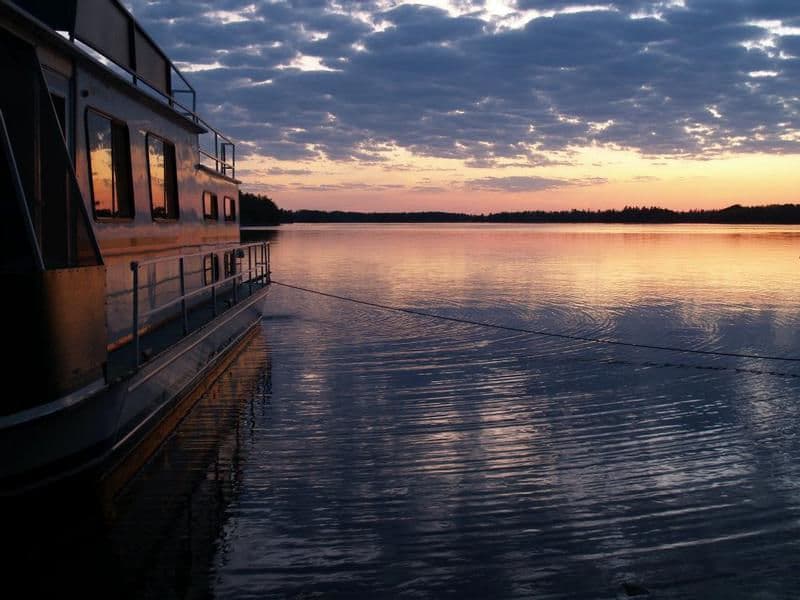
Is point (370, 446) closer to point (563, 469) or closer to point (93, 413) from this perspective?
point (563, 469)

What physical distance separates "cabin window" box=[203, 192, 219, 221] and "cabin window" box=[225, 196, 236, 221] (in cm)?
111

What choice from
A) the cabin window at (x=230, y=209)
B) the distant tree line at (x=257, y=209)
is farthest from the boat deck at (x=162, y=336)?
the distant tree line at (x=257, y=209)

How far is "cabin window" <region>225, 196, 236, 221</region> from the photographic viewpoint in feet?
45.8

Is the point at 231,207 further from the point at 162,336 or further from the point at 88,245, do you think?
the point at 88,245

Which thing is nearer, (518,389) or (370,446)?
(370,446)

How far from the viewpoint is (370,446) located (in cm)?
710

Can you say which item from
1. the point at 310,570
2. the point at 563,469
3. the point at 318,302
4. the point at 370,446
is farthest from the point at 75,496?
the point at 318,302

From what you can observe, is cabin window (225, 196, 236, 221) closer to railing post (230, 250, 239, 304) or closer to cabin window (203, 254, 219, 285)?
railing post (230, 250, 239, 304)

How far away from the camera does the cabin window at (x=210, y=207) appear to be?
39.2ft

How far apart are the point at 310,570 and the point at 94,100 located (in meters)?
4.43

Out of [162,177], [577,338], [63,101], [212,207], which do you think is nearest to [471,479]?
[63,101]

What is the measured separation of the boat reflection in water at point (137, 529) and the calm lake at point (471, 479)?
24 millimetres

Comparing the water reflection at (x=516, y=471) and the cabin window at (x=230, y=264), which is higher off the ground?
the cabin window at (x=230, y=264)

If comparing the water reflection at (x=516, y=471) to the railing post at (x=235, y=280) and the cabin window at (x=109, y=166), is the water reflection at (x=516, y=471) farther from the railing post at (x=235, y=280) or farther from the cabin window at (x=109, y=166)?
the cabin window at (x=109, y=166)
